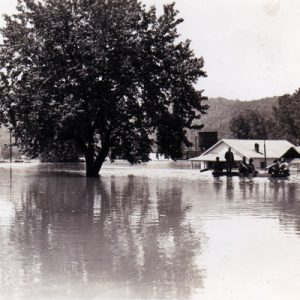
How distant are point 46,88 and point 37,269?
3409 centimetres

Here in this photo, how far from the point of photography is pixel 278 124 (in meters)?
132

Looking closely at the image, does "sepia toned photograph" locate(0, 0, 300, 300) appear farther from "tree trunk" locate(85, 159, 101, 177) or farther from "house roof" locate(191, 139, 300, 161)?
"house roof" locate(191, 139, 300, 161)

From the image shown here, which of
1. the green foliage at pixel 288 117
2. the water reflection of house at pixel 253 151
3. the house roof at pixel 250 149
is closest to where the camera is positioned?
the water reflection of house at pixel 253 151

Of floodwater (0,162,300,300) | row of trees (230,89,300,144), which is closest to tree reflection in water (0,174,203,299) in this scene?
floodwater (0,162,300,300)

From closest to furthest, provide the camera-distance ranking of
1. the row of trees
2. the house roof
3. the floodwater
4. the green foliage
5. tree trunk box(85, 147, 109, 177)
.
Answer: the floodwater
tree trunk box(85, 147, 109, 177)
the house roof
the green foliage
the row of trees

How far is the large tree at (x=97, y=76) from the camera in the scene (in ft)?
133

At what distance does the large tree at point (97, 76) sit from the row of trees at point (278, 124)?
70.9 meters

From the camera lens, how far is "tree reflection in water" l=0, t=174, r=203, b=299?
23.1 feet

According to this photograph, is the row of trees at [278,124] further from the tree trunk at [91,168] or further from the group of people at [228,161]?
the tree trunk at [91,168]

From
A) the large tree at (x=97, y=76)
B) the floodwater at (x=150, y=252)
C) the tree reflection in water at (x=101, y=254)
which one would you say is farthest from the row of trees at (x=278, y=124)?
the tree reflection in water at (x=101, y=254)

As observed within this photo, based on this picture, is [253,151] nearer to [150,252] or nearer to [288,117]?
[288,117]

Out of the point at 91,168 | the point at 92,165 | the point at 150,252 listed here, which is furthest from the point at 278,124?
the point at 150,252

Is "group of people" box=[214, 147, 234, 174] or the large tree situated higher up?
the large tree

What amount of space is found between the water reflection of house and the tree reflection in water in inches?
2323
